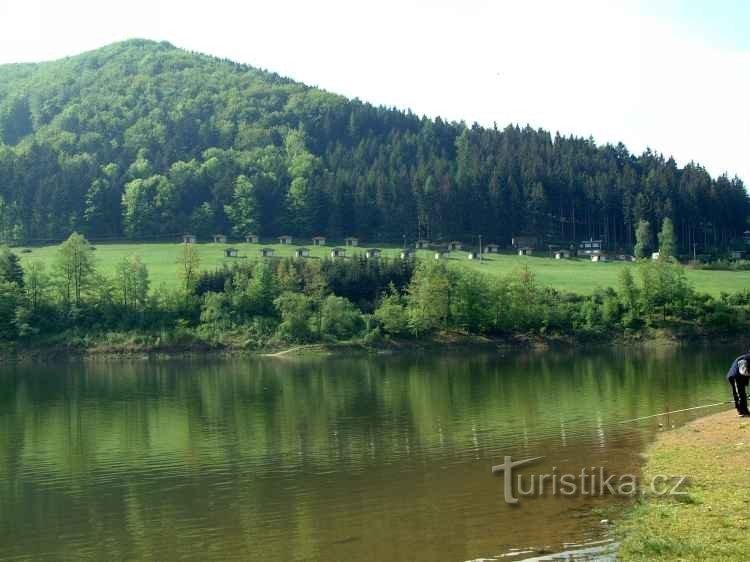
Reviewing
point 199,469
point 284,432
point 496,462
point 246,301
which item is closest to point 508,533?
point 496,462

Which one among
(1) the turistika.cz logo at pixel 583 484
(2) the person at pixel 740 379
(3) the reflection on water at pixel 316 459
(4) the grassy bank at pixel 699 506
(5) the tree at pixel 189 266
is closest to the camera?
(4) the grassy bank at pixel 699 506

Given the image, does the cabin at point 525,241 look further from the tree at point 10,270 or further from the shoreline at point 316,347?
the tree at point 10,270

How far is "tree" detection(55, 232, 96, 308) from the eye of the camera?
10388cm

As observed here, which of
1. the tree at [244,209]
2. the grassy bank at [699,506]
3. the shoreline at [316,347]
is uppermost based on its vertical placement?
the tree at [244,209]

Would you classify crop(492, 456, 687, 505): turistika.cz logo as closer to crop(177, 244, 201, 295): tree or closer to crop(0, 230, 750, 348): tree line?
crop(0, 230, 750, 348): tree line

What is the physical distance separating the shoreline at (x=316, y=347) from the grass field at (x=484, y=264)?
1412cm

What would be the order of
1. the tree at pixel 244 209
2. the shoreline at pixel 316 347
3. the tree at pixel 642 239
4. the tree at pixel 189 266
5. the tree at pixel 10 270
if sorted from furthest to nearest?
1. the tree at pixel 244 209
2. the tree at pixel 642 239
3. the tree at pixel 189 266
4. the tree at pixel 10 270
5. the shoreline at pixel 316 347

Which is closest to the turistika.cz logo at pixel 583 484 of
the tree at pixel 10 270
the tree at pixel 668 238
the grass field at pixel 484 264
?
the grass field at pixel 484 264

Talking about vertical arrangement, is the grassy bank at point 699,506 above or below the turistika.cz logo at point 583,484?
above

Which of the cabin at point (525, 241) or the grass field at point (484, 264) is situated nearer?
the grass field at point (484, 264)

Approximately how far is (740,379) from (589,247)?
126 meters

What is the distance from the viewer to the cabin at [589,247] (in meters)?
150

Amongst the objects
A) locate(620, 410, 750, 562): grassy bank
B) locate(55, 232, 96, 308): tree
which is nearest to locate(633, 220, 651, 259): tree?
locate(55, 232, 96, 308): tree

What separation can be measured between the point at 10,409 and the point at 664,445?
41.3 meters
